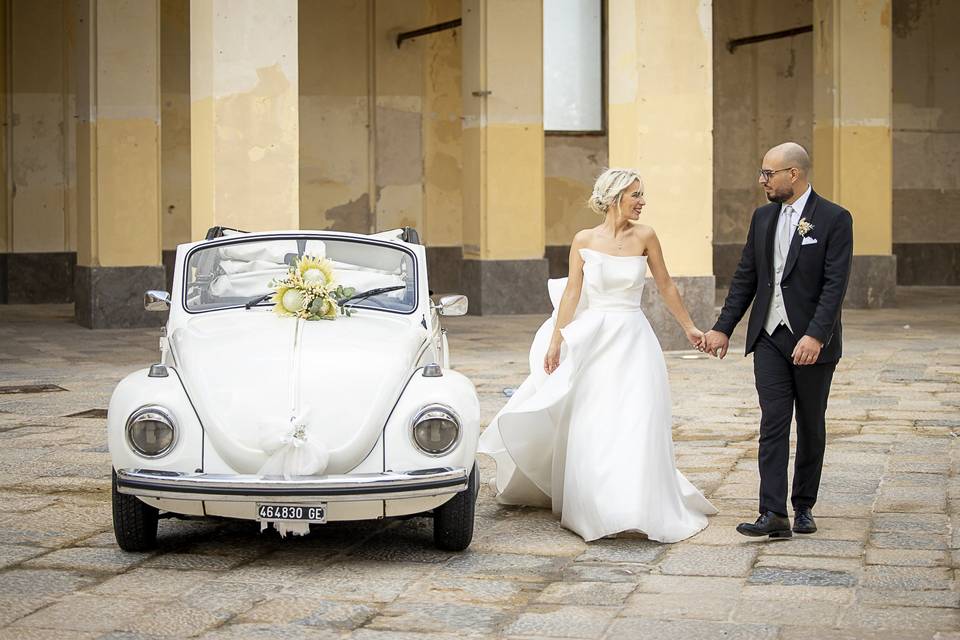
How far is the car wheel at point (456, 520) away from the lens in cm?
593

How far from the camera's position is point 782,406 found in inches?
247

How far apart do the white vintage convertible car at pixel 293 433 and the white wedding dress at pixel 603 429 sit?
2.07 ft

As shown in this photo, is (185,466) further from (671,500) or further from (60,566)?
(671,500)

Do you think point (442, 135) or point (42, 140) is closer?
point (42, 140)

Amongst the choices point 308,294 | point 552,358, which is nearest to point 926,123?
point 552,358

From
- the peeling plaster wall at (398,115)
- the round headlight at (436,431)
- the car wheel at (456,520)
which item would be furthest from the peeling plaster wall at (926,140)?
the round headlight at (436,431)

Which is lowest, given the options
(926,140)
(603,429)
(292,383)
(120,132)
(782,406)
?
(603,429)

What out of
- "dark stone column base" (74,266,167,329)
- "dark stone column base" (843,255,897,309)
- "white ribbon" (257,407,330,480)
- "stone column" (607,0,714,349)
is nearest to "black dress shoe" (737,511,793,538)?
"white ribbon" (257,407,330,480)

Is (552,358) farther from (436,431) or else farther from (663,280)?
(436,431)

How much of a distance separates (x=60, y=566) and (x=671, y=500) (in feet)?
8.81

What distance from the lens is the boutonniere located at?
6.16 metres

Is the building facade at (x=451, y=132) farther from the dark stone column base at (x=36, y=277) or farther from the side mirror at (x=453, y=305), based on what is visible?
the side mirror at (x=453, y=305)

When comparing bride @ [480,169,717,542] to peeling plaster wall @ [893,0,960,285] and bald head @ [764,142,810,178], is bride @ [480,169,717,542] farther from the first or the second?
peeling plaster wall @ [893,0,960,285]

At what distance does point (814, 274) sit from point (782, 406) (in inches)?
23.5
